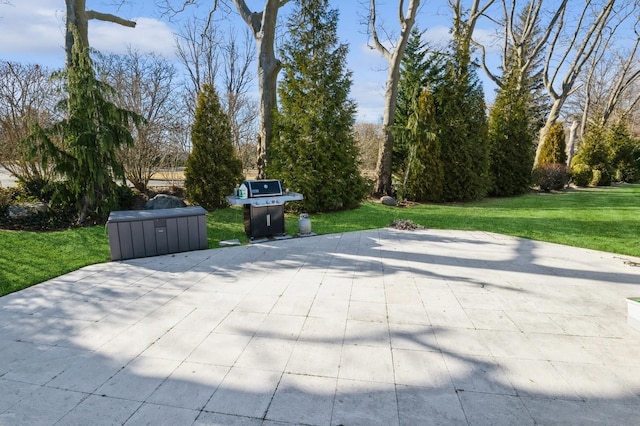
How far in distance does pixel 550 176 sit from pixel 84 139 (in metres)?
16.7

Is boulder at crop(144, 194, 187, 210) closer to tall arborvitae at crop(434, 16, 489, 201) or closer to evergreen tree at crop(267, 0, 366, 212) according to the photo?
evergreen tree at crop(267, 0, 366, 212)

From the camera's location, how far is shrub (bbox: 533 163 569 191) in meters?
14.1

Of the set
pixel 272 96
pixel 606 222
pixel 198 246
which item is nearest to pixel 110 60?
pixel 272 96

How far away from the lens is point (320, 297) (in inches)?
144

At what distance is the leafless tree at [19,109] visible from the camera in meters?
7.77

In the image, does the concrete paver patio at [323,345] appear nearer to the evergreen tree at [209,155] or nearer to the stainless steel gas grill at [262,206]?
the stainless steel gas grill at [262,206]

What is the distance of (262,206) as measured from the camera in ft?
20.9

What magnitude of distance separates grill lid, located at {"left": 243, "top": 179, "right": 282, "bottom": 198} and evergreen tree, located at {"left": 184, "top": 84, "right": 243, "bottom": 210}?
2.71m

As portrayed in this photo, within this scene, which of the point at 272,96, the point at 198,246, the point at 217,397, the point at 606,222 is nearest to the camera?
the point at 217,397

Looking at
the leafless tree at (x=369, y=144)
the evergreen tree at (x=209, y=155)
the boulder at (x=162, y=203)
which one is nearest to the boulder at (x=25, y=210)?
the boulder at (x=162, y=203)

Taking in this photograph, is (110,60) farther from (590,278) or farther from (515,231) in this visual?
(590,278)

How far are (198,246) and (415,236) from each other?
4244 mm

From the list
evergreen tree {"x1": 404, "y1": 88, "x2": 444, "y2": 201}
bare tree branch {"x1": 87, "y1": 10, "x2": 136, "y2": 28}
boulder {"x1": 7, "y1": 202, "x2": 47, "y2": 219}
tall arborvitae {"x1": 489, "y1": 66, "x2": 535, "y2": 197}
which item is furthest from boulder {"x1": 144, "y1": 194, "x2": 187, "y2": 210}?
tall arborvitae {"x1": 489, "y1": 66, "x2": 535, "y2": 197}

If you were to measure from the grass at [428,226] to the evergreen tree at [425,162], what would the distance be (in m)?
0.68
